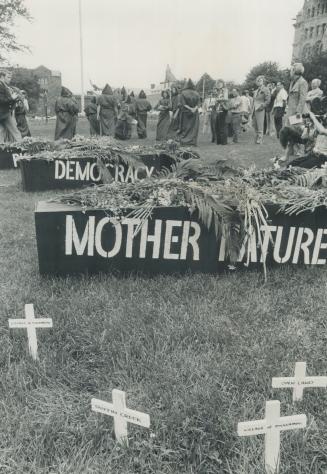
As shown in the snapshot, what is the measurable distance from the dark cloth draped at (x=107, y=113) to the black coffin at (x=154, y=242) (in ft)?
48.0

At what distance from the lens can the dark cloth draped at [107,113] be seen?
59.0ft

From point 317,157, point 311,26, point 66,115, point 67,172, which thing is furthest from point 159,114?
point 311,26

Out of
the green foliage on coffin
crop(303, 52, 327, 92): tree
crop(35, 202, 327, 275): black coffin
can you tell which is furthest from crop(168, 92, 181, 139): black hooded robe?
crop(303, 52, 327, 92): tree

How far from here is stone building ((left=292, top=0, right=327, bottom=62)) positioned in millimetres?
75375

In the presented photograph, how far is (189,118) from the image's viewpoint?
50.6ft

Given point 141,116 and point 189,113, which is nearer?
point 189,113

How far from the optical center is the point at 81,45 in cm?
3734

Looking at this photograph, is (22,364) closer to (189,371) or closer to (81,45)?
(189,371)

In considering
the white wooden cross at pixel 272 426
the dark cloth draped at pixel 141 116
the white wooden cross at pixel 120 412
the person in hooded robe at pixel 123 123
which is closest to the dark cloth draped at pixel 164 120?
the person in hooded robe at pixel 123 123

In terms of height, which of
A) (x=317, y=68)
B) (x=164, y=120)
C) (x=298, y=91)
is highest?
(x=317, y=68)

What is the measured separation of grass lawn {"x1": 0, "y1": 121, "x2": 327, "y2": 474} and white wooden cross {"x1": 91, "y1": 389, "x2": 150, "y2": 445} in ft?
0.54

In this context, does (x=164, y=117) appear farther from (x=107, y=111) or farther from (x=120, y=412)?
(x=120, y=412)

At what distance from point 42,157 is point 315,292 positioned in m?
5.56

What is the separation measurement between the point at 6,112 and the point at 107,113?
23.2ft
